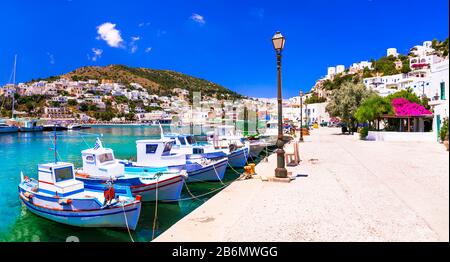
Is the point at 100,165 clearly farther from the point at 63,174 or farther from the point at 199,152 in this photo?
the point at 199,152

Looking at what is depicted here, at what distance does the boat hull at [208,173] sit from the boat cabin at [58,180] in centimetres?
668

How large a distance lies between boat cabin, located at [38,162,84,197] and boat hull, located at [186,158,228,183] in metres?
6.68

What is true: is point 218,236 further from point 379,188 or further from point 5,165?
point 5,165

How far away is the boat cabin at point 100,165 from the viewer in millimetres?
14071

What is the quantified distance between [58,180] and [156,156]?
5768 mm

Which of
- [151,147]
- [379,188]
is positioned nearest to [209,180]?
[151,147]

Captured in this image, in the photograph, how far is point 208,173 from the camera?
58.5 ft

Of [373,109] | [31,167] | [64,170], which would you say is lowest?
[31,167]

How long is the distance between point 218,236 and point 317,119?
100 meters

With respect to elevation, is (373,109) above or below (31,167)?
above

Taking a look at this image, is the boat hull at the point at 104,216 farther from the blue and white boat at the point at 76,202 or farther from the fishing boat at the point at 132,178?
the fishing boat at the point at 132,178

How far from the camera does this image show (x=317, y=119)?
333 ft

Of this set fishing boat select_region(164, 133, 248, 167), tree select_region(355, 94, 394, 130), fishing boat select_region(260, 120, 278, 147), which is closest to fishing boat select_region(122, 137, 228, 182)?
fishing boat select_region(164, 133, 248, 167)
